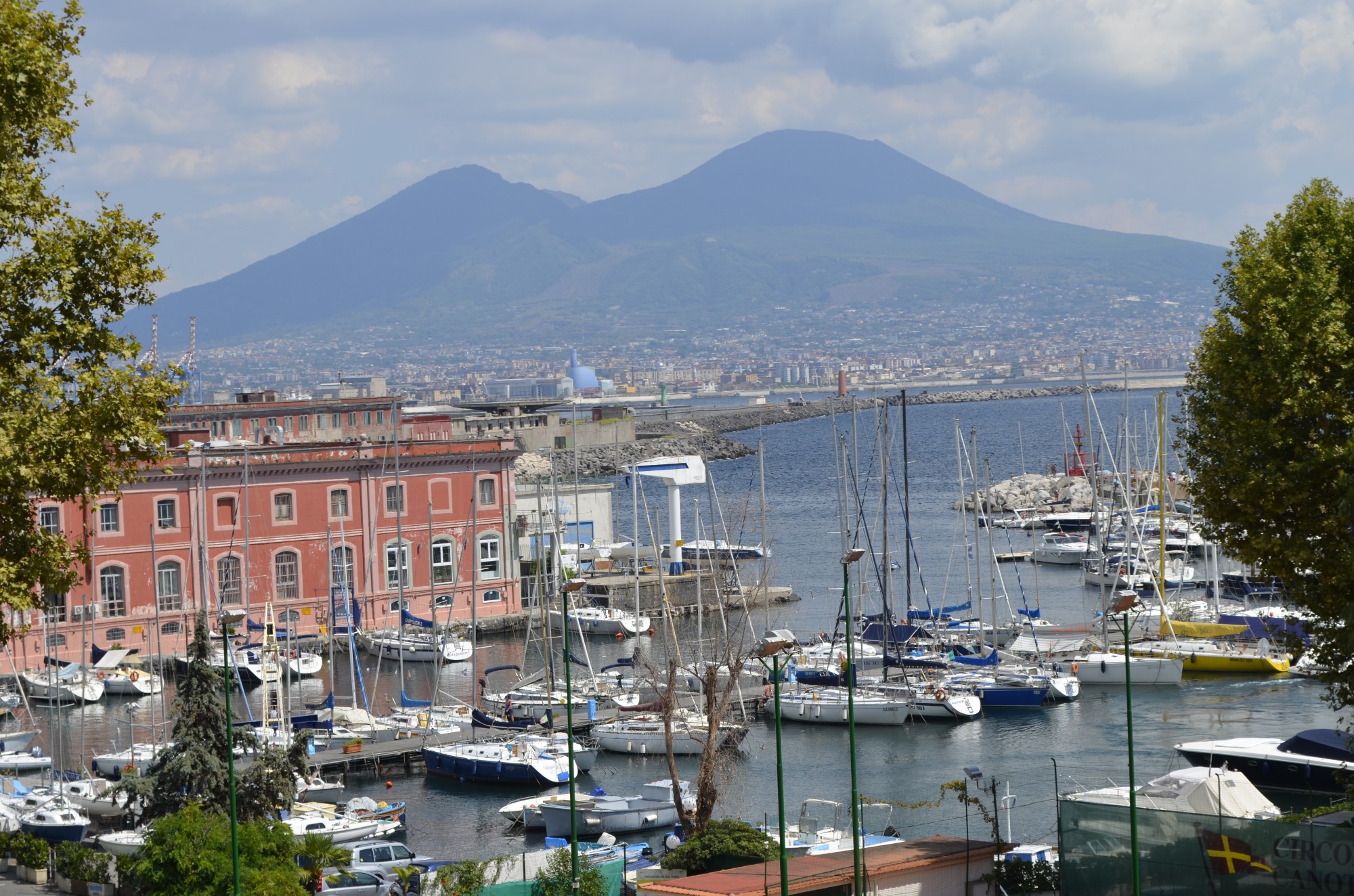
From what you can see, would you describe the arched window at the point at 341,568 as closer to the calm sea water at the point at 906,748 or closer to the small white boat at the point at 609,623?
the calm sea water at the point at 906,748

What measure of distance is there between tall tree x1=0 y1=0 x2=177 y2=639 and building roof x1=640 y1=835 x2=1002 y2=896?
658 centimetres

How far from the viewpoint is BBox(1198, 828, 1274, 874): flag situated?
1280 cm

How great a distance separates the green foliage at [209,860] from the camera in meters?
14.3

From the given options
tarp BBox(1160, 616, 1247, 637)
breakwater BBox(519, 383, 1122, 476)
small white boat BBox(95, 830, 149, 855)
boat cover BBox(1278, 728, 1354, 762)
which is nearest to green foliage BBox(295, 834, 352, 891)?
small white boat BBox(95, 830, 149, 855)

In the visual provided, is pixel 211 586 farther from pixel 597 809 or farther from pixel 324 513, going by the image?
pixel 597 809

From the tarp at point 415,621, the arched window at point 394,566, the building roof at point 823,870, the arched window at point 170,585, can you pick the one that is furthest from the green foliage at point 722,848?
the arched window at point 394,566

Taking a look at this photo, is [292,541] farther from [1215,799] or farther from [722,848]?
[1215,799]

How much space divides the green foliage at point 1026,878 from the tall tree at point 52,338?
28.8 feet

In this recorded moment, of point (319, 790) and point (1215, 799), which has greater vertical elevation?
point (1215, 799)

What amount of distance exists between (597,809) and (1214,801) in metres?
10.6

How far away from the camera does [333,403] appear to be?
2571 inches

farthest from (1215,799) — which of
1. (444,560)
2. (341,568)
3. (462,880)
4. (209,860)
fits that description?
(444,560)

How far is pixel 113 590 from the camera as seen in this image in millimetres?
38375

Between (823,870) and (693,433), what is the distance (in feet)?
399
